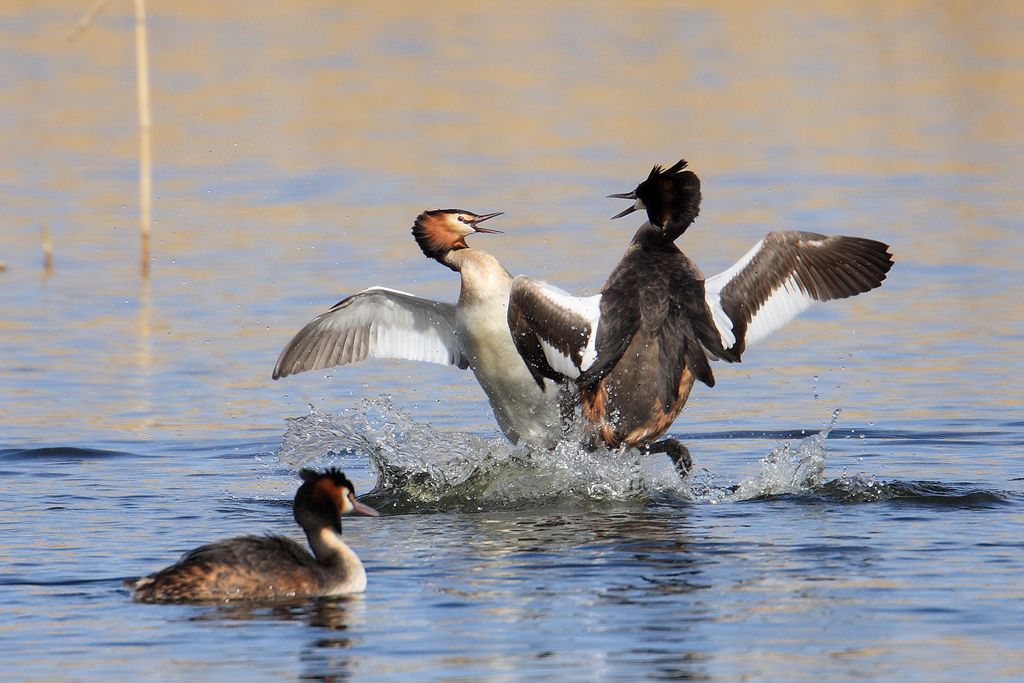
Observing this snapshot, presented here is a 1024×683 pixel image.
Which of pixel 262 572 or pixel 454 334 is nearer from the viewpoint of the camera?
pixel 262 572

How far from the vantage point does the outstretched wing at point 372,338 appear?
11.6 m

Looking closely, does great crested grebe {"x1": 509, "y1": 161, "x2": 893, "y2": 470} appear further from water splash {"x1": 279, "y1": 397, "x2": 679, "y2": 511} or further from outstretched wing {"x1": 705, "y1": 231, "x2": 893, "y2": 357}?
water splash {"x1": 279, "y1": 397, "x2": 679, "y2": 511}

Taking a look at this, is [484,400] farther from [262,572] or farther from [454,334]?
[262,572]

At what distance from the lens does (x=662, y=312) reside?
9961 mm

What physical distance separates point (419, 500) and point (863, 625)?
11.7ft

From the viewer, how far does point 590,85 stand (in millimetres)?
30672

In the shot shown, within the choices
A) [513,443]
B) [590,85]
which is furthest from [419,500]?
[590,85]

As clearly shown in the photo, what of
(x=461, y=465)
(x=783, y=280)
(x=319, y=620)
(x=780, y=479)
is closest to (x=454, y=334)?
(x=461, y=465)

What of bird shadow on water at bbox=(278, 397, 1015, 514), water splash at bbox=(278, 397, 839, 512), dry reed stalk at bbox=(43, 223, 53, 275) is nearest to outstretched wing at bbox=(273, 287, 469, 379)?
water splash at bbox=(278, 397, 839, 512)

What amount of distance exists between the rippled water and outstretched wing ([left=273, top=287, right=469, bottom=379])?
45cm

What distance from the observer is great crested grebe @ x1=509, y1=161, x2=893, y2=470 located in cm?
995

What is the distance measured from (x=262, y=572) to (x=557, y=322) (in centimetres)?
264

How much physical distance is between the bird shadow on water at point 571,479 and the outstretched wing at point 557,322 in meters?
0.59

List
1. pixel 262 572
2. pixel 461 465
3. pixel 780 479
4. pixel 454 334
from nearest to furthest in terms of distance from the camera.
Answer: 1. pixel 262 572
2. pixel 780 479
3. pixel 461 465
4. pixel 454 334
